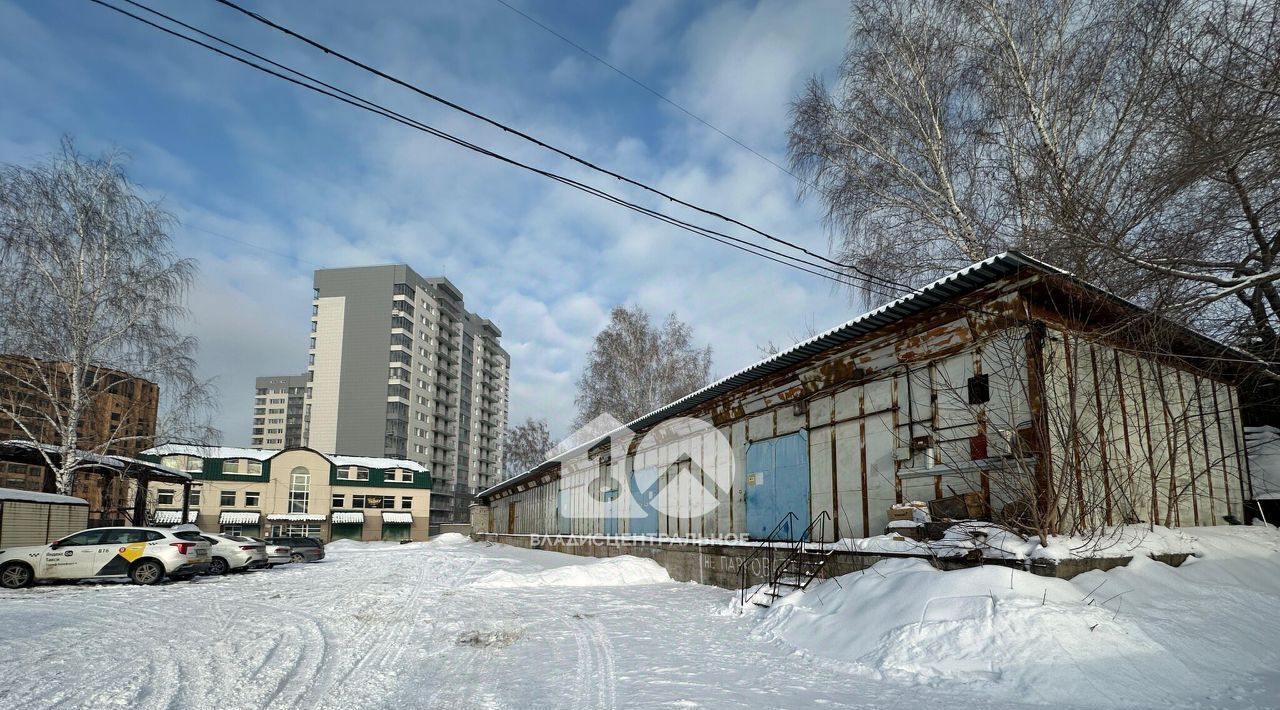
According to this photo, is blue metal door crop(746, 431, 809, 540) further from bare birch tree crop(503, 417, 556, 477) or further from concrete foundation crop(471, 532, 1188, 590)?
bare birch tree crop(503, 417, 556, 477)

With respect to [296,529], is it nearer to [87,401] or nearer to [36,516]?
[87,401]

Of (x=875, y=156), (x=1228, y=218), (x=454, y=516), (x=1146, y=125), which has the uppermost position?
(x=875, y=156)

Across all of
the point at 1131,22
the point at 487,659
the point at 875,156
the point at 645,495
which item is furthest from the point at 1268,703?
the point at 645,495

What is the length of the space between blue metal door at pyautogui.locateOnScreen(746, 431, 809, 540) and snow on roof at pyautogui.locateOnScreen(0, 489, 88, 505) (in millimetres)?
17509

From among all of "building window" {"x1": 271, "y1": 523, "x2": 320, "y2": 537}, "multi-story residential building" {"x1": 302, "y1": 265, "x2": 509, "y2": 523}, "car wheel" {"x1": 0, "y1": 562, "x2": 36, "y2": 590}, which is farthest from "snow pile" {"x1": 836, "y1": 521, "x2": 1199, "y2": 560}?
"multi-story residential building" {"x1": 302, "y1": 265, "x2": 509, "y2": 523}

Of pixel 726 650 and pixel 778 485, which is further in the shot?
pixel 778 485

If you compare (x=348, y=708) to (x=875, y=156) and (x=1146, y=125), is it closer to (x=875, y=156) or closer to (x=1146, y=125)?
(x=1146, y=125)

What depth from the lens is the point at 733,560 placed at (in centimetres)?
1327

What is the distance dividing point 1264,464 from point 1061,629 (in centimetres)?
1047

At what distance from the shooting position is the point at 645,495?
20.1 meters

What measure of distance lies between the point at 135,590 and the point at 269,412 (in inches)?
5424

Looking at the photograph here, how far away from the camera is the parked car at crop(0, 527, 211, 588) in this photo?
1458 cm

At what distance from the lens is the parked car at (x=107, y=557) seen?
47.8ft

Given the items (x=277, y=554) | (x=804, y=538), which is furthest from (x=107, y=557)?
(x=804, y=538)
